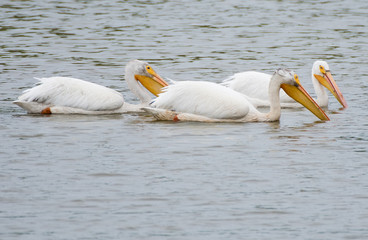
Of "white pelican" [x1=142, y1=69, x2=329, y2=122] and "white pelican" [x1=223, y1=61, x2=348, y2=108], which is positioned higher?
"white pelican" [x1=142, y1=69, x2=329, y2=122]

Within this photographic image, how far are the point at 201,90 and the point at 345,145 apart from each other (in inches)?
70.9

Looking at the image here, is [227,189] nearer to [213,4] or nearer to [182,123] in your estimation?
[182,123]

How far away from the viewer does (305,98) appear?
995cm

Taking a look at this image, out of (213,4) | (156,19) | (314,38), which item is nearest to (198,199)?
(314,38)

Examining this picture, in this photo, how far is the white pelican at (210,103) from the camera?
31.3ft

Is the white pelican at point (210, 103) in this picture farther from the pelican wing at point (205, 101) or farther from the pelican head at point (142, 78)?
the pelican head at point (142, 78)

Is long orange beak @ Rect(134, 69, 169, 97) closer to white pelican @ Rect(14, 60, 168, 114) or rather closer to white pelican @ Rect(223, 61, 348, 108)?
white pelican @ Rect(14, 60, 168, 114)

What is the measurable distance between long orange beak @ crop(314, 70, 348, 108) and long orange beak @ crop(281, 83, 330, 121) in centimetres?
90

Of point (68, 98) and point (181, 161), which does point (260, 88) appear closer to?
point (68, 98)

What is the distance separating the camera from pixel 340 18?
20859 mm

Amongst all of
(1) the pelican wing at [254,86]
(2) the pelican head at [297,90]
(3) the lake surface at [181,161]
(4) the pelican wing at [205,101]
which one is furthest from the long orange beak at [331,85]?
(4) the pelican wing at [205,101]

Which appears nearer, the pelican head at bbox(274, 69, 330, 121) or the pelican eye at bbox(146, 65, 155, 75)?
the pelican head at bbox(274, 69, 330, 121)

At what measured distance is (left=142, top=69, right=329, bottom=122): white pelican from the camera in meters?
9.55

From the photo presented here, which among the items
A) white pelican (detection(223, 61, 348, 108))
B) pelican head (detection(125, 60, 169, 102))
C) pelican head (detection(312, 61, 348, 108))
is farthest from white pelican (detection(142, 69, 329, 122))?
pelican head (detection(312, 61, 348, 108))
